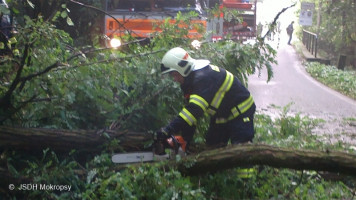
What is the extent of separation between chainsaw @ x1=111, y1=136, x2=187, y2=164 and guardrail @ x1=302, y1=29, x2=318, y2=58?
74.5 ft

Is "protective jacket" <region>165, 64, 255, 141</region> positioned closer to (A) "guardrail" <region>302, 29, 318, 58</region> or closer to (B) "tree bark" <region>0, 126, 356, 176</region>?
(B) "tree bark" <region>0, 126, 356, 176</region>

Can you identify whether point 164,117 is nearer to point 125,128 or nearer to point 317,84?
point 125,128

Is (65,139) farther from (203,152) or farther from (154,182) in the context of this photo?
(203,152)

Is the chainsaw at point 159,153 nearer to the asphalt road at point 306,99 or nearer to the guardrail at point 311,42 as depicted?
the asphalt road at point 306,99

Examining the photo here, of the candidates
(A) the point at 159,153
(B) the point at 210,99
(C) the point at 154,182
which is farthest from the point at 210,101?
(C) the point at 154,182

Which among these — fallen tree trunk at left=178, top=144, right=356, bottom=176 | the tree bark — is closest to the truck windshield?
the tree bark

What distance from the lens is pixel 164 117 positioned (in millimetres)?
5387

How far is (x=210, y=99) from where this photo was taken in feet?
15.5

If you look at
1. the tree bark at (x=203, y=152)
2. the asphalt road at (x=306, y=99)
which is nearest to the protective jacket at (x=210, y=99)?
the tree bark at (x=203, y=152)

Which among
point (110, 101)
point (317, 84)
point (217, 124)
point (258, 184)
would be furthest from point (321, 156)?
point (317, 84)

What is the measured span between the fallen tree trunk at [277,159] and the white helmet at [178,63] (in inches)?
34.5

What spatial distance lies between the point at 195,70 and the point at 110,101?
952 mm

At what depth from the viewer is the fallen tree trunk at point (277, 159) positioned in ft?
13.6

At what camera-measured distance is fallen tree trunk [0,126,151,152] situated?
442 cm
